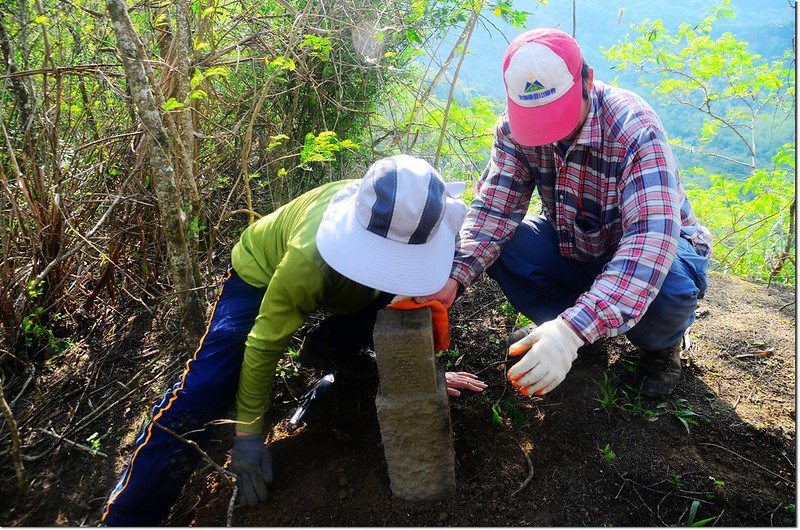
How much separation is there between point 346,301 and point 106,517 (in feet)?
3.58

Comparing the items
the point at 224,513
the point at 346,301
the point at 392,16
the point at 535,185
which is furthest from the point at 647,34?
the point at 224,513

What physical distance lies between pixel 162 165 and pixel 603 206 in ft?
5.47

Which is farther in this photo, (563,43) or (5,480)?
(5,480)

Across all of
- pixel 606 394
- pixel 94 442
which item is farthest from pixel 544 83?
pixel 94 442

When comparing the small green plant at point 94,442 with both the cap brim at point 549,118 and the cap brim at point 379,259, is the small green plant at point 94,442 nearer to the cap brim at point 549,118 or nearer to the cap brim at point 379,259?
the cap brim at point 379,259

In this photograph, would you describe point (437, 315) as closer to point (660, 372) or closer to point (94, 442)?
point (660, 372)

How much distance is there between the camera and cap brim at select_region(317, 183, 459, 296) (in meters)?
1.42

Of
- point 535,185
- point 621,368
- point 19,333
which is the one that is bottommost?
point 19,333

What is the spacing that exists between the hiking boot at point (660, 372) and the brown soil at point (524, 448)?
0.17 ft

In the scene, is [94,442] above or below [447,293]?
below

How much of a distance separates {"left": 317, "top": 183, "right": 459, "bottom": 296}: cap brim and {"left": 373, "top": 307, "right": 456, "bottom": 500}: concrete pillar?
0.15 metres

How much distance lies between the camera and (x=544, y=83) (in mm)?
1585

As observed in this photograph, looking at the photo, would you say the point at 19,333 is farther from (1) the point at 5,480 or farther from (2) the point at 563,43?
(2) the point at 563,43

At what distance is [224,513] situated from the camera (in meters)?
1.80
